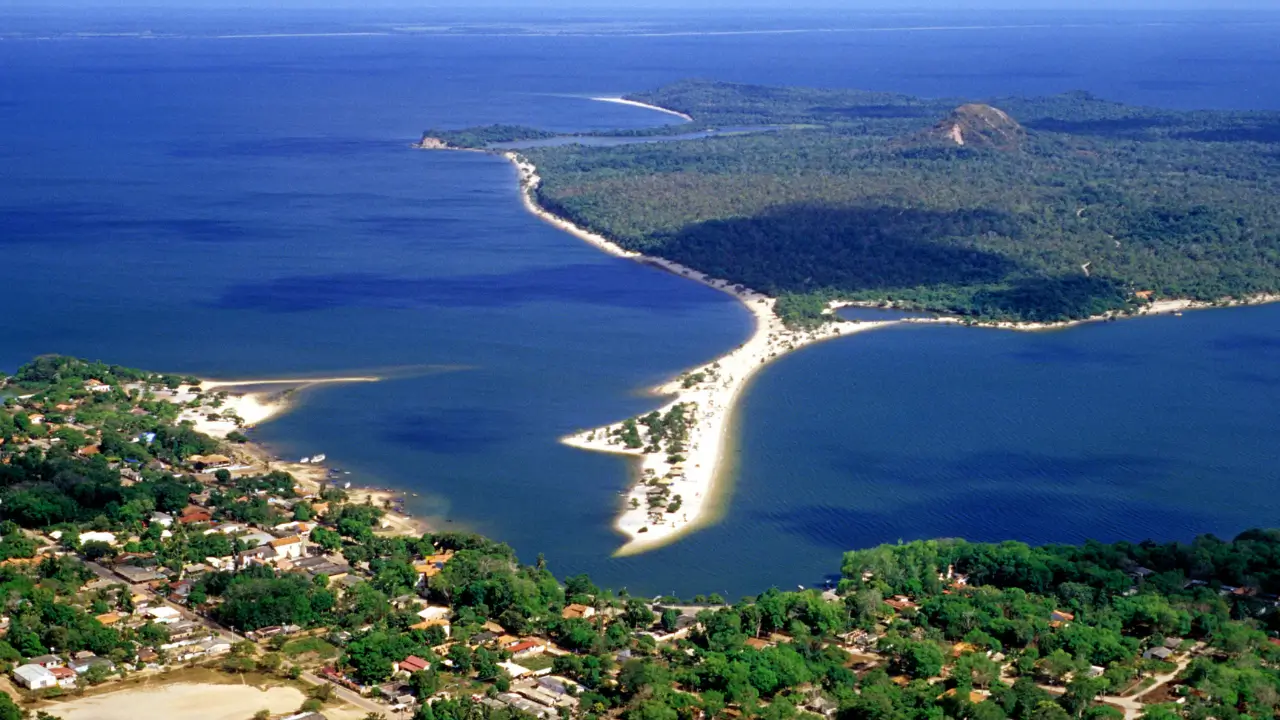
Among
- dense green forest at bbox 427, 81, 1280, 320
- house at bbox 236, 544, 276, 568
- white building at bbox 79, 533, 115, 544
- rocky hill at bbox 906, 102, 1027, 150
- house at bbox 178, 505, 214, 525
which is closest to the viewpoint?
house at bbox 236, 544, 276, 568

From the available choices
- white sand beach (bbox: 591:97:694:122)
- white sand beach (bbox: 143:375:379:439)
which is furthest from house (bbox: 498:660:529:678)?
white sand beach (bbox: 591:97:694:122)

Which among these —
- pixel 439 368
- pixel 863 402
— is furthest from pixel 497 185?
pixel 863 402

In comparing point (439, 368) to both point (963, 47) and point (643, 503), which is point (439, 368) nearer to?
point (643, 503)

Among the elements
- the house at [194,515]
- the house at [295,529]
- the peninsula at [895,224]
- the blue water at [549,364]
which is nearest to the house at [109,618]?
the house at [295,529]

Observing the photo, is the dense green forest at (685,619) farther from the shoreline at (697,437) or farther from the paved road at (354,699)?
the shoreline at (697,437)

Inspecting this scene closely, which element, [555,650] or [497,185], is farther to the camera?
[497,185]

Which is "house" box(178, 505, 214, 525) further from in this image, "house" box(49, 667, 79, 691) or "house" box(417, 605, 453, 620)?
"house" box(49, 667, 79, 691)
